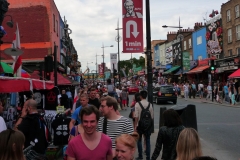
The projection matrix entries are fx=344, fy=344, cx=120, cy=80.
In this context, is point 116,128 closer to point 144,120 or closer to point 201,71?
point 144,120

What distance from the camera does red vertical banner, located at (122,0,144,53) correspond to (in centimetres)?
1206

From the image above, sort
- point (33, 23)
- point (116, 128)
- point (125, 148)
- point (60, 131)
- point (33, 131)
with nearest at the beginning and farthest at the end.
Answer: point (125, 148), point (116, 128), point (33, 131), point (60, 131), point (33, 23)

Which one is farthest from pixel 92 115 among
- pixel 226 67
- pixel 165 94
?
pixel 226 67

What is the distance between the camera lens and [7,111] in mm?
10031

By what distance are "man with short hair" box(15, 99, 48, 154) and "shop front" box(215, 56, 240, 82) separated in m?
32.2

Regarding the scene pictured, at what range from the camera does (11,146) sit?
332 centimetres

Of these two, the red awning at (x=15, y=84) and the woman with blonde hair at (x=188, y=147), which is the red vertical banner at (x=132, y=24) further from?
the woman with blonde hair at (x=188, y=147)

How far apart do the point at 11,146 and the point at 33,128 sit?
2.63 meters

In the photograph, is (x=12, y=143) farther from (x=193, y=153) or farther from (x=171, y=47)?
(x=171, y=47)

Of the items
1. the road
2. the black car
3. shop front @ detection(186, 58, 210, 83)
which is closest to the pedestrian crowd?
the road

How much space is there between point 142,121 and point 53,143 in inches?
96.5

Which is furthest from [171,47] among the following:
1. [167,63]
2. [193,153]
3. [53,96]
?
[193,153]

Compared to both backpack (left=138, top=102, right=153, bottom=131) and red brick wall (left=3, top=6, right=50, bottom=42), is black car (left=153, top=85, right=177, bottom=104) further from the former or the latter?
backpack (left=138, top=102, right=153, bottom=131)

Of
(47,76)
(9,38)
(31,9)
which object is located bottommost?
(47,76)
